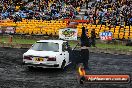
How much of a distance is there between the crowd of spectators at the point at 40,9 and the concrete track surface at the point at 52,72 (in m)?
13.3

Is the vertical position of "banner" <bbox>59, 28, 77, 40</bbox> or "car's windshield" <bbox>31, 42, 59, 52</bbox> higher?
"car's windshield" <bbox>31, 42, 59, 52</bbox>

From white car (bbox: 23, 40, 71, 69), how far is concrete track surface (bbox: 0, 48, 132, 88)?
450 millimetres

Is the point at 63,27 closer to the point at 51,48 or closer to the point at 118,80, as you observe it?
the point at 51,48

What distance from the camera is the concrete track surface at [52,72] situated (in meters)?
15.3

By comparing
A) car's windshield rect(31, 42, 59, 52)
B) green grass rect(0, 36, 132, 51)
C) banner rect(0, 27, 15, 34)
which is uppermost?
car's windshield rect(31, 42, 59, 52)

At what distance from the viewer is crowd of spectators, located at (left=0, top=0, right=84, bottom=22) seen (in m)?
38.8

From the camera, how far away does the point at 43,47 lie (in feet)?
62.5

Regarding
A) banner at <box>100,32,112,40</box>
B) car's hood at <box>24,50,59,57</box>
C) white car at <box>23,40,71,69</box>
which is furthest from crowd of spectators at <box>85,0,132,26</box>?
car's hood at <box>24,50,59,57</box>

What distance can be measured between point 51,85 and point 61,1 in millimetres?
27867

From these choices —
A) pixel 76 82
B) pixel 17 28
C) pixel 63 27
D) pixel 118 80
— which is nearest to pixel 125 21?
pixel 63 27

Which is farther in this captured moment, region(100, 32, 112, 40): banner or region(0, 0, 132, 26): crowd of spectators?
region(0, 0, 132, 26): crowd of spectators

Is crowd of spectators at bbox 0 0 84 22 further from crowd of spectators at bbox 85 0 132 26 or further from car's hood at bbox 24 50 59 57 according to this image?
car's hood at bbox 24 50 59 57

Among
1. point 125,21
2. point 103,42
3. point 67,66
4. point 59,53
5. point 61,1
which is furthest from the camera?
point 61,1

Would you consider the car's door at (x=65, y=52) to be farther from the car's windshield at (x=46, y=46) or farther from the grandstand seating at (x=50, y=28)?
the grandstand seating at (x=50, y=28)
